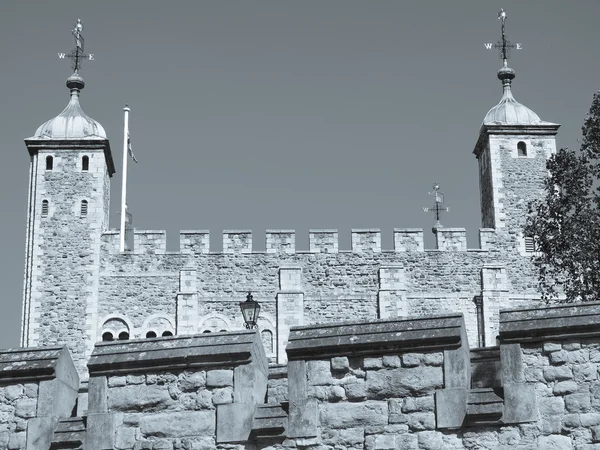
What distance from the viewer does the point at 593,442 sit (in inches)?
342

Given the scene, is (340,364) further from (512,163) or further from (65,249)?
(512,163)

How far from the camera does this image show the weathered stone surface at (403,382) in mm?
9141

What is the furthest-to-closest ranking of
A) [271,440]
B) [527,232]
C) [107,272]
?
1. [107,272]
2. [527,232]
3. [271,440]

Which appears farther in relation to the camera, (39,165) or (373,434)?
(39,165)

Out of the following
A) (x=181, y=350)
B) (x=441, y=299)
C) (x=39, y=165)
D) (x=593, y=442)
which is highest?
(x=39, y=165)

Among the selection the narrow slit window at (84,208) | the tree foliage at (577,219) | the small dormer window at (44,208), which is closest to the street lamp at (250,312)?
the tree foliage at (577,219)

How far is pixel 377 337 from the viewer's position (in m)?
9.30

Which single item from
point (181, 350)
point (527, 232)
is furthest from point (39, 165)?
point (181, 350)

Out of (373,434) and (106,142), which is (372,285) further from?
(373,434)

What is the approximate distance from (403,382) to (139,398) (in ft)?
7.35

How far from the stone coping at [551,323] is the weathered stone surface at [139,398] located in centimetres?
285

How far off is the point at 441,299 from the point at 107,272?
34.9ft

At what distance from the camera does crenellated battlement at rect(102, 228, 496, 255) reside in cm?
3703

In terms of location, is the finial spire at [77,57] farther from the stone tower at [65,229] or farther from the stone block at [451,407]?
the stone block at [451,407]
